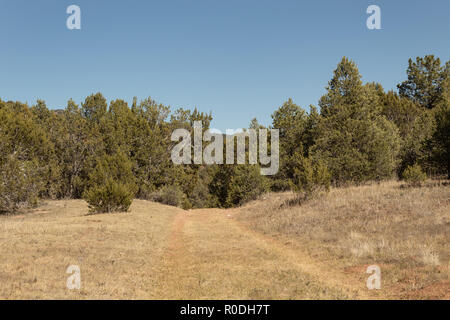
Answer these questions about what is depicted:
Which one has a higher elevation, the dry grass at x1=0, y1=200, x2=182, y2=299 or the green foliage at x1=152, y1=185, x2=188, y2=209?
the dry grass at x1=0, y1=200, x2=182, y2=299

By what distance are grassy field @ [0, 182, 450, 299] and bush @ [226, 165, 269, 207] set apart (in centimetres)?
1865

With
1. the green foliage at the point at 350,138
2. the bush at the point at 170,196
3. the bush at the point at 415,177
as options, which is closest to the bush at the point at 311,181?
the bush at the point at 415,177

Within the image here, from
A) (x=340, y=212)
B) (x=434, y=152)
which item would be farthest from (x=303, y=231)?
(x=434, y=152)

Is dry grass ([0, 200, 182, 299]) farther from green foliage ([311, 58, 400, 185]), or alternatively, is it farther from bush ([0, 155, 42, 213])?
green foliage ([311, 58, 400, 185])

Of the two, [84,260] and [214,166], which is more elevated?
[214,166]

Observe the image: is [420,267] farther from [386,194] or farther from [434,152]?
[434,152]


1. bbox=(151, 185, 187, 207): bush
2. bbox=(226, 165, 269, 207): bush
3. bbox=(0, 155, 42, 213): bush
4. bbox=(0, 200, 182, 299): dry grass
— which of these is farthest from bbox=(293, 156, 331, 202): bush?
bbox=(0, 155, 42, 213): bush

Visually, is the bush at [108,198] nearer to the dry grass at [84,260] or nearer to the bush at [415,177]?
the dry grass at [84,260]

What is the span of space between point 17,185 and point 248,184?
963 inches

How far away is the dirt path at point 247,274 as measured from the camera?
8.34 m

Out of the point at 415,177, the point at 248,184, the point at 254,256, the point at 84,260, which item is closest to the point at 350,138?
the point at 415,177

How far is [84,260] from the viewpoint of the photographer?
11328 millimetres

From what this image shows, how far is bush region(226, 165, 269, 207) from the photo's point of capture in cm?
3962

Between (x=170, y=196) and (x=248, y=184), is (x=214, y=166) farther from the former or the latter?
(x=248, y=184)
